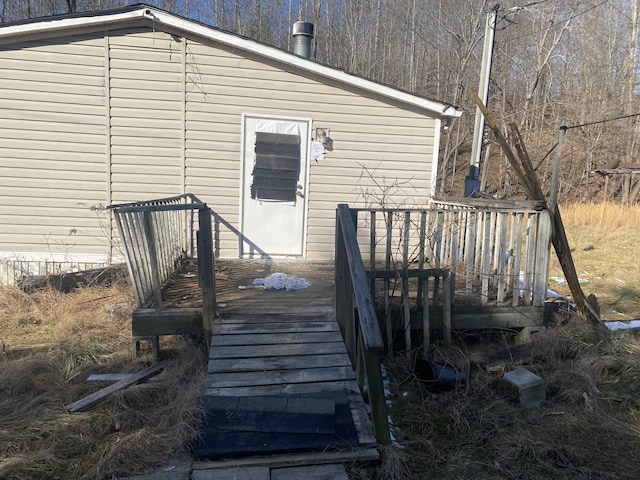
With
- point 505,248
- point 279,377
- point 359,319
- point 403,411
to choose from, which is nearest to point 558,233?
point 505,248

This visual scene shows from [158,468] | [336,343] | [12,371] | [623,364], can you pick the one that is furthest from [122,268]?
[623,364]

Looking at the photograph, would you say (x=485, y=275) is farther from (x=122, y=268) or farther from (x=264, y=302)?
(x=122, y=268)

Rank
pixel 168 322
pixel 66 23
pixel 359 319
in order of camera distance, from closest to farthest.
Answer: pixel 359 319 → pixel 168 322 → pixel 66 23

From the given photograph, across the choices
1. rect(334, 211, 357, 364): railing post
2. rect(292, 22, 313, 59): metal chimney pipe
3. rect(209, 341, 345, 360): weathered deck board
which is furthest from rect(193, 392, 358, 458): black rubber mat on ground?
rect(292, 22, 313, 59): metal chimney pipe

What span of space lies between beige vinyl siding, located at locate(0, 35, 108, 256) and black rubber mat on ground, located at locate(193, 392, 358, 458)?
4778mm

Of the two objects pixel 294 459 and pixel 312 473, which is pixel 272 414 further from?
pixel 312 473

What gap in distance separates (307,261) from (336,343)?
322 cm

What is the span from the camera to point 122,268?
667 cm

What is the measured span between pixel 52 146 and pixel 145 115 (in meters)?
1.32

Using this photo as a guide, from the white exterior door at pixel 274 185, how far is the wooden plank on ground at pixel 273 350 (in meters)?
3.52

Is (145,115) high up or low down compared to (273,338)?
up

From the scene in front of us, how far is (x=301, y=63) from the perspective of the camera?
6750 millimetres

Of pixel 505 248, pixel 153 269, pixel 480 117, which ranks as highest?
pixel 480 117

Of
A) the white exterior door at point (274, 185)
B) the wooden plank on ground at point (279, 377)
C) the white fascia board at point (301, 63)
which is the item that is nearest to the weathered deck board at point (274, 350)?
the wooden plank on ground at point (279, 377)
